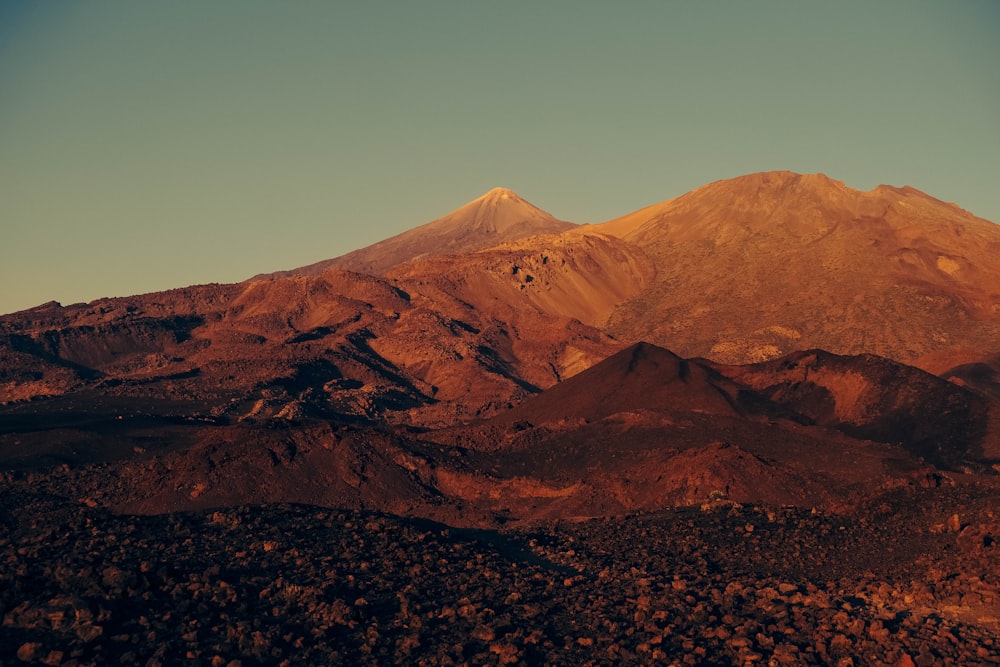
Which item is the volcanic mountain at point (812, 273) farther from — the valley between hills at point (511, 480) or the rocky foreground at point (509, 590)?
the rocky foreground at point (509, 590)

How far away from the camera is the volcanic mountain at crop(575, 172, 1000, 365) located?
463 feet

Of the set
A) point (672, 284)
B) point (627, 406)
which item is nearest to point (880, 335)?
point (672, 284)

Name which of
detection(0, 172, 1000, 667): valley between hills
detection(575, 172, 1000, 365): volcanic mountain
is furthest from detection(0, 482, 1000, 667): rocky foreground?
detection(575, 172, 1000, 365): volcanic mountain

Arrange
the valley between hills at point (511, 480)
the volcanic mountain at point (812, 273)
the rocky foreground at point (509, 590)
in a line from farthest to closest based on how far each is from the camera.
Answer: the volcanic mountain at point (812, 273) < the valley between hills at point (511, 480) < the rocky foreground at point (509, 590)

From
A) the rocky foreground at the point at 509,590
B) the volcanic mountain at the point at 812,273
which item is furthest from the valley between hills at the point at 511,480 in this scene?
the volcanic mountain at the point at 812,273

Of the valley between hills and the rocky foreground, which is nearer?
the rocky foreground

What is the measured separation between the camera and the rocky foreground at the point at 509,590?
1121 inches

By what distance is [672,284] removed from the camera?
551 feet

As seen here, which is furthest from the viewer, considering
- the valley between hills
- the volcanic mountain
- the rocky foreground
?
the volcanic mountain

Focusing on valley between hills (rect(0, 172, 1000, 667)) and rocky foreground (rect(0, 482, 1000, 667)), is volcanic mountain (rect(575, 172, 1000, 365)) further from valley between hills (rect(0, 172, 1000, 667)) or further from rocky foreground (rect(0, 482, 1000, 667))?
rocky foreground (rect(0, 482, 1000, 667))

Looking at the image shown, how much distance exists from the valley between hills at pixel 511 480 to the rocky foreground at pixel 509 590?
129 millimetres

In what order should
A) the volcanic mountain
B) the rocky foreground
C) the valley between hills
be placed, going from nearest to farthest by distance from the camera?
1. the rocky foreground
2. the valley between hills
3. the volcanic mountain

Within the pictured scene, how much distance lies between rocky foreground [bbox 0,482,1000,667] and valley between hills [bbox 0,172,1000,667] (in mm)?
129

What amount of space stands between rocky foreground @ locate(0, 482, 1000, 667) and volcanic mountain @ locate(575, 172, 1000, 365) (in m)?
74.6
